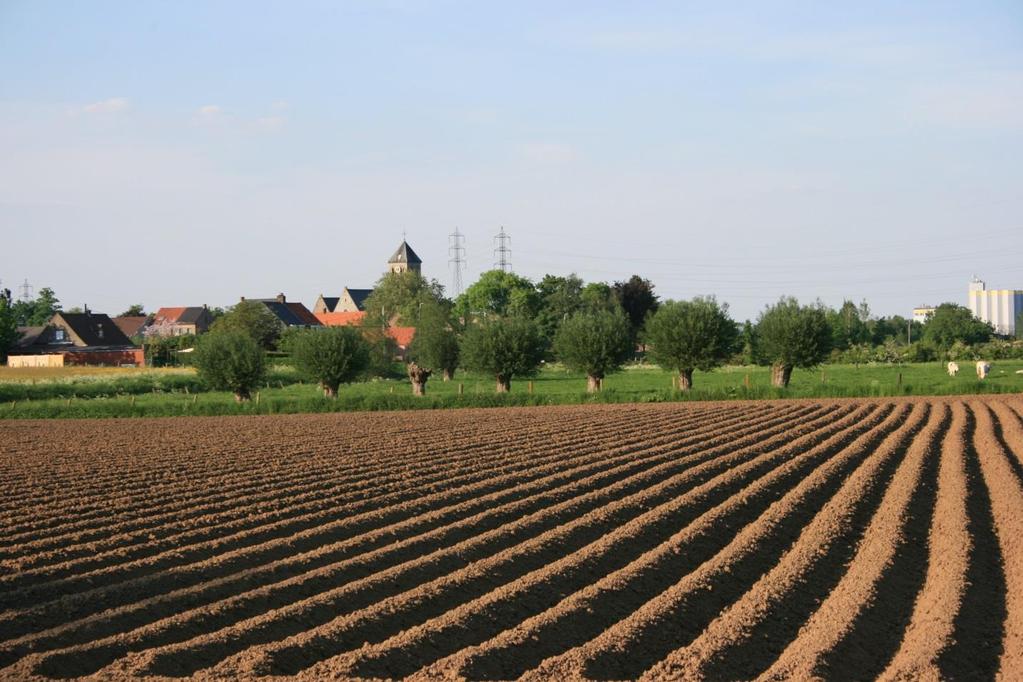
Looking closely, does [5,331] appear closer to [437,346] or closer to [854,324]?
[437,346]

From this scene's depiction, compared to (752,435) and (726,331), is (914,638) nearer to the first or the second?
(752,435)

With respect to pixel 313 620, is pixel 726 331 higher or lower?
higher

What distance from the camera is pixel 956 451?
27.2m

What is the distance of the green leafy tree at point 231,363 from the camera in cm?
5647

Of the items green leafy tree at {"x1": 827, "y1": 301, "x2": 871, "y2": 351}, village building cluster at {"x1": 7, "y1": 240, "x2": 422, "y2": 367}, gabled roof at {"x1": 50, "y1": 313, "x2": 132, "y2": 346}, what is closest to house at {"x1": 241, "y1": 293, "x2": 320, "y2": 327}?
Answer: village building cluster at {"x1": 7, "y1": 240, "x2": 422, "y2": 367}

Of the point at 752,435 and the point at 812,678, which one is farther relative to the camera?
the point at 752,435

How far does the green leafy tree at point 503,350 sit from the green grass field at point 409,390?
72.6 inches

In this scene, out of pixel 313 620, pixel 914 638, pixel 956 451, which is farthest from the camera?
pixel 956 451

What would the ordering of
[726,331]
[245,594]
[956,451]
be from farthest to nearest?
Result: 1. [726,331]
2. [956,451]
3. [245,594]

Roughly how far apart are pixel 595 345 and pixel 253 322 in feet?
169

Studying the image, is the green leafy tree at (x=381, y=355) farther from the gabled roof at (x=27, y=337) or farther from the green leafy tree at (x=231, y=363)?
the gabled roof at (x=27, y=337)

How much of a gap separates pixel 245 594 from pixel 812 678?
6276 mm

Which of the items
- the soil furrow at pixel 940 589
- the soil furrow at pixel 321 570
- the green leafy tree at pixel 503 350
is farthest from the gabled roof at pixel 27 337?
the soil furrow at pixel 940 589

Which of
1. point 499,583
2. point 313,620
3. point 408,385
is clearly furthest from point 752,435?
point 408,385
